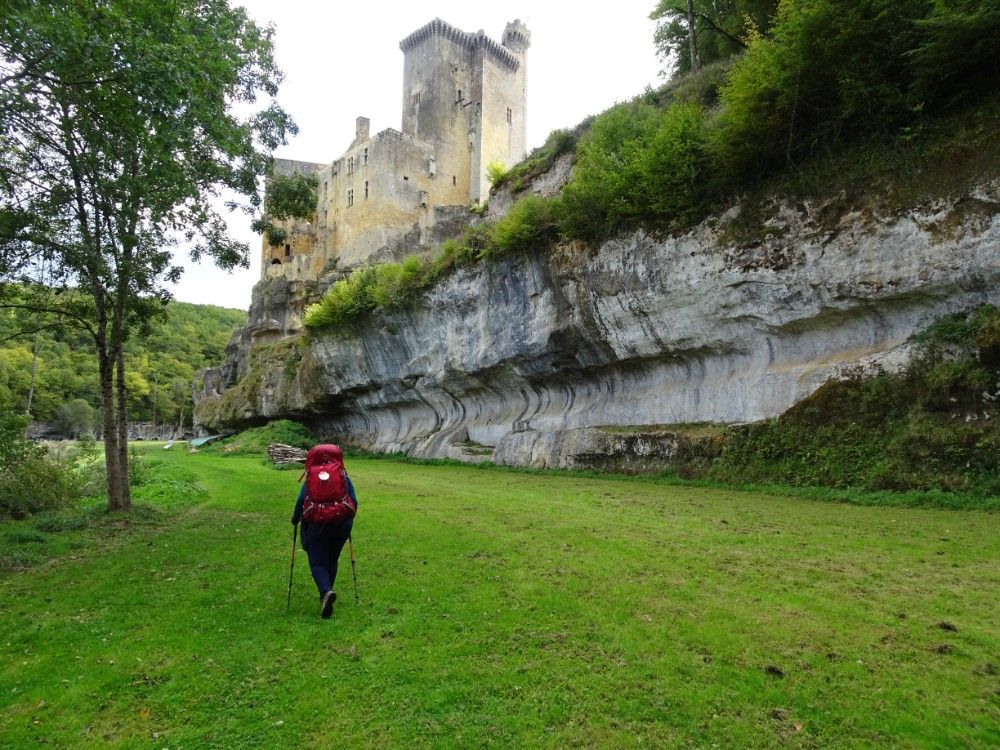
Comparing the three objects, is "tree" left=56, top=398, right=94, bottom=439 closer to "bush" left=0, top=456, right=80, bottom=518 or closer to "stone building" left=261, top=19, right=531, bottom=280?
"stone building" left=261, top=19, right=531, bottom=280

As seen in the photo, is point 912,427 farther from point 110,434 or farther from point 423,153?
point 423,153

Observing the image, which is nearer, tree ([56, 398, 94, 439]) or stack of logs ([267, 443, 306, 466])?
stack of logs ([267, 443, 306, 466])

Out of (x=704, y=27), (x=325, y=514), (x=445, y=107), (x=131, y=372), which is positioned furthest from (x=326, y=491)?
(x=131, y=372)

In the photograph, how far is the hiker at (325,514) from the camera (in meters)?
5.98

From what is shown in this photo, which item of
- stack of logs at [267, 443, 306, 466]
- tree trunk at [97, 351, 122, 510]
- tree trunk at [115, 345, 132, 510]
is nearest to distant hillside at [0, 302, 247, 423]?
stack of logs at [267, 443, 306, 466]

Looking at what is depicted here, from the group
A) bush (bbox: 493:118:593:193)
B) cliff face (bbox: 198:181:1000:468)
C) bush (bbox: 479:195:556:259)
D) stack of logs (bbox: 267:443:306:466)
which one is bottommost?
stack of logs (bbox: 267:443:306:466)

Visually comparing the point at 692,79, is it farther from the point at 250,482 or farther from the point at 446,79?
the point at 446,79

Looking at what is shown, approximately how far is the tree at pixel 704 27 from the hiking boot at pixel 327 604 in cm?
2244

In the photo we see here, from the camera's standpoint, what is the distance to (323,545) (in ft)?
19.7

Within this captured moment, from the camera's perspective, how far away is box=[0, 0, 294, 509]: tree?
729 centimetres

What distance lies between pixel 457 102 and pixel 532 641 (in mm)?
70371

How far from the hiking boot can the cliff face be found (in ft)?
39.2

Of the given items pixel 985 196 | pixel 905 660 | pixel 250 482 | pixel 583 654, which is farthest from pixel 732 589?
pixel 250 482

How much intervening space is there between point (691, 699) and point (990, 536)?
6.34m
